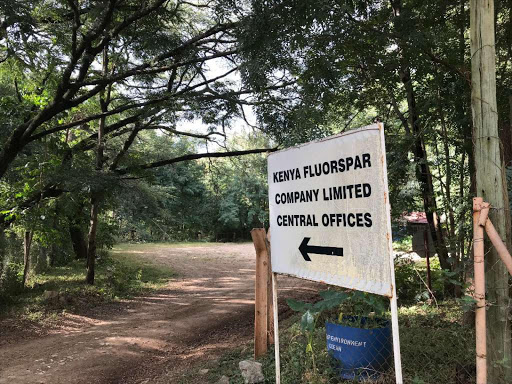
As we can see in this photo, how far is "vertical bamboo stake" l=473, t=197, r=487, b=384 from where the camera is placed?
7.21 feet

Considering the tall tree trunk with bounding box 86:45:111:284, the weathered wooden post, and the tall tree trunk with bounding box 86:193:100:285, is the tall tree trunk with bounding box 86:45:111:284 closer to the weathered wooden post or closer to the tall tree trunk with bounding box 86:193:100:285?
the tall tree trunk with bounding box 86:193:100:285

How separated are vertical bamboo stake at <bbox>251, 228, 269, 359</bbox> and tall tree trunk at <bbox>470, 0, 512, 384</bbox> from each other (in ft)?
8.35

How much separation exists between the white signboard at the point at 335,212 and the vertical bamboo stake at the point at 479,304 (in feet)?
1.86

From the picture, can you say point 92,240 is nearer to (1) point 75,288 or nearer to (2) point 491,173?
(1) point 75,288

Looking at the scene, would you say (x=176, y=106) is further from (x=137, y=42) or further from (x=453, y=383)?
(x=453, y=383)

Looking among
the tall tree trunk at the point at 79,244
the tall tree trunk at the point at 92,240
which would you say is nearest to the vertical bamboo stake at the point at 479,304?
the tall tree trunk at the point at 92,240

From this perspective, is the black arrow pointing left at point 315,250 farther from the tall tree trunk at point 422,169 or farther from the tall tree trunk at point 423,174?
the tall tree trunk at point 423,174

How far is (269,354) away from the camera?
4715 millimetres

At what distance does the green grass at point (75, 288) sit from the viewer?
28.7 feet

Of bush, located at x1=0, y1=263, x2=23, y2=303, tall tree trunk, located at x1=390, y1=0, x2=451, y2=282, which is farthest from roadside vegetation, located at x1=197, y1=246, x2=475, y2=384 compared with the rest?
bush, located at x1=0, y1=263, x2=23, y2=303

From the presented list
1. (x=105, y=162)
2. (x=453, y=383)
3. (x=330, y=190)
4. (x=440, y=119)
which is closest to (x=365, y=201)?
(x=330, y=190)

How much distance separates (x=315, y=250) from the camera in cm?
290

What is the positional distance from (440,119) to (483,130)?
11.5 ft

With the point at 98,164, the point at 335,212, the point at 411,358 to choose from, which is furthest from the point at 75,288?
the point at 335,212
